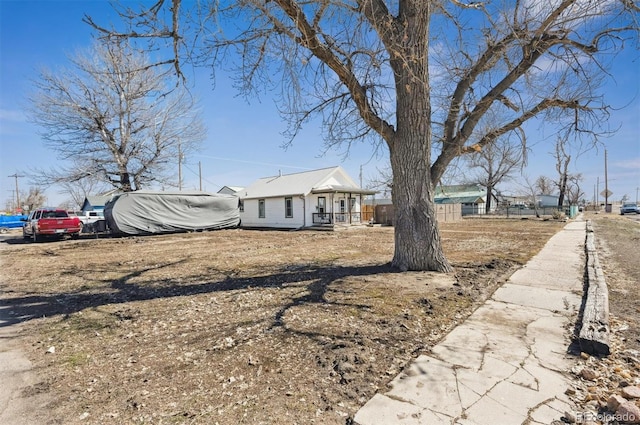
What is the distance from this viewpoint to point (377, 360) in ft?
9.19

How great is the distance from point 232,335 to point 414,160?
428cm

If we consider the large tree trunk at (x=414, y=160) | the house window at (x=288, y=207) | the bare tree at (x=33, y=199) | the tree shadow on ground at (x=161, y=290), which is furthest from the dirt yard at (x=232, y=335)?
the bare tree at (x=33, y=199)

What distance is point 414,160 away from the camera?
230 inches

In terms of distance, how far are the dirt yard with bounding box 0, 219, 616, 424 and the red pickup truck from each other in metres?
9.37

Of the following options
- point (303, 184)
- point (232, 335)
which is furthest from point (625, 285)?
point (303, 184)

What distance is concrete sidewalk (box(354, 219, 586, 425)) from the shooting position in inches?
81.9

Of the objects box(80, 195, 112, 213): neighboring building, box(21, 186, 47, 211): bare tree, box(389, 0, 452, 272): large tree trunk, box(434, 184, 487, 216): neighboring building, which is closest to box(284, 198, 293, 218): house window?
box(389, 0, 452, 272): large tree trunk

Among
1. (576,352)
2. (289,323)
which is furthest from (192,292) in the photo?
(576,352)

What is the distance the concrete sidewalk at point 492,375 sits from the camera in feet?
6.82

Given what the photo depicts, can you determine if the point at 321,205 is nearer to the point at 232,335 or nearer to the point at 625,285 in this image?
the point at 625,285

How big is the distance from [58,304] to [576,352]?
6.73m

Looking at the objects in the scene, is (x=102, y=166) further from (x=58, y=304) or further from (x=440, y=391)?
(x=440, y=391)

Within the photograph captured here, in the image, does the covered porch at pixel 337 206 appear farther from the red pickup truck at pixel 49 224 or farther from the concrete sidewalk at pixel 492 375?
the concrete sidewalk at pixel 492 375

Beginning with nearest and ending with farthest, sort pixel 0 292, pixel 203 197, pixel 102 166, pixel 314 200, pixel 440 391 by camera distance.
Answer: pixel 440 391 → pixel 0 292 → pixel 102 166 → pixel 203 197 → pixel 314 200
